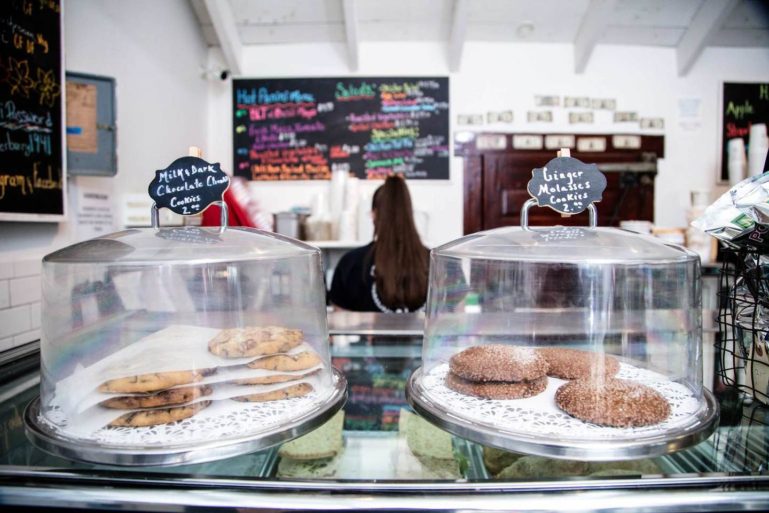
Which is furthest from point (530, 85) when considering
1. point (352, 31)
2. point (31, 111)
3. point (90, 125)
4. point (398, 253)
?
point (31, 111)

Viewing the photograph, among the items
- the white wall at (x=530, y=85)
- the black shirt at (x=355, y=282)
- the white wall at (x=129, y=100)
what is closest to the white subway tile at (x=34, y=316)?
the white wall at (x=129, y=100)

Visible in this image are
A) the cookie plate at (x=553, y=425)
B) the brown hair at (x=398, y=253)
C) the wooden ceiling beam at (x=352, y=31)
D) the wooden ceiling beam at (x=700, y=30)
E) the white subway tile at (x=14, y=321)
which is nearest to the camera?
the cookie plate at (x=553, y=425)

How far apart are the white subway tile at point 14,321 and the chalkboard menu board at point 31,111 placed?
31 centimetres

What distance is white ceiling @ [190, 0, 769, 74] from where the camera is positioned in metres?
3.59

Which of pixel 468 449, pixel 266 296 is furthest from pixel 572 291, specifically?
pixel 266 296

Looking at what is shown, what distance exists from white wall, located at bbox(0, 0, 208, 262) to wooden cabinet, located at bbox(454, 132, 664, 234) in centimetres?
223

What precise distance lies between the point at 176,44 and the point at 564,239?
344cm

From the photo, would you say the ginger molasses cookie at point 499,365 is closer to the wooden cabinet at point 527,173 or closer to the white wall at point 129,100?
the white wall at point 129,100

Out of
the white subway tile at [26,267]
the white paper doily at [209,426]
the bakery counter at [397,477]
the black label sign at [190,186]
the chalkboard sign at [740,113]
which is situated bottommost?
the bakery counter at [397,477]

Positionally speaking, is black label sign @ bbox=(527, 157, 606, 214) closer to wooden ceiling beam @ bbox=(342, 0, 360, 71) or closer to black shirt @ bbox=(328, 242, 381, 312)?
black shirt @ bbox=(328, 242, 381, 312)

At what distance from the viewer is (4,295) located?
1.45 metres

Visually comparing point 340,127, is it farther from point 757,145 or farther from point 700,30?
point 757,145

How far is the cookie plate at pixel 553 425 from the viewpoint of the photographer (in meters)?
0.68

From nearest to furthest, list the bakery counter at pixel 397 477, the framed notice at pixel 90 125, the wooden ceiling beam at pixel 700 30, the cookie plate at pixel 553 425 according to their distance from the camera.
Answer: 1. the bakery counter at pixel 397 477
2. the cookie plate at pixel 553 425
3. the framed notice at pixel 90 125
4. the wooden ceiling beam at pixel 700 30
